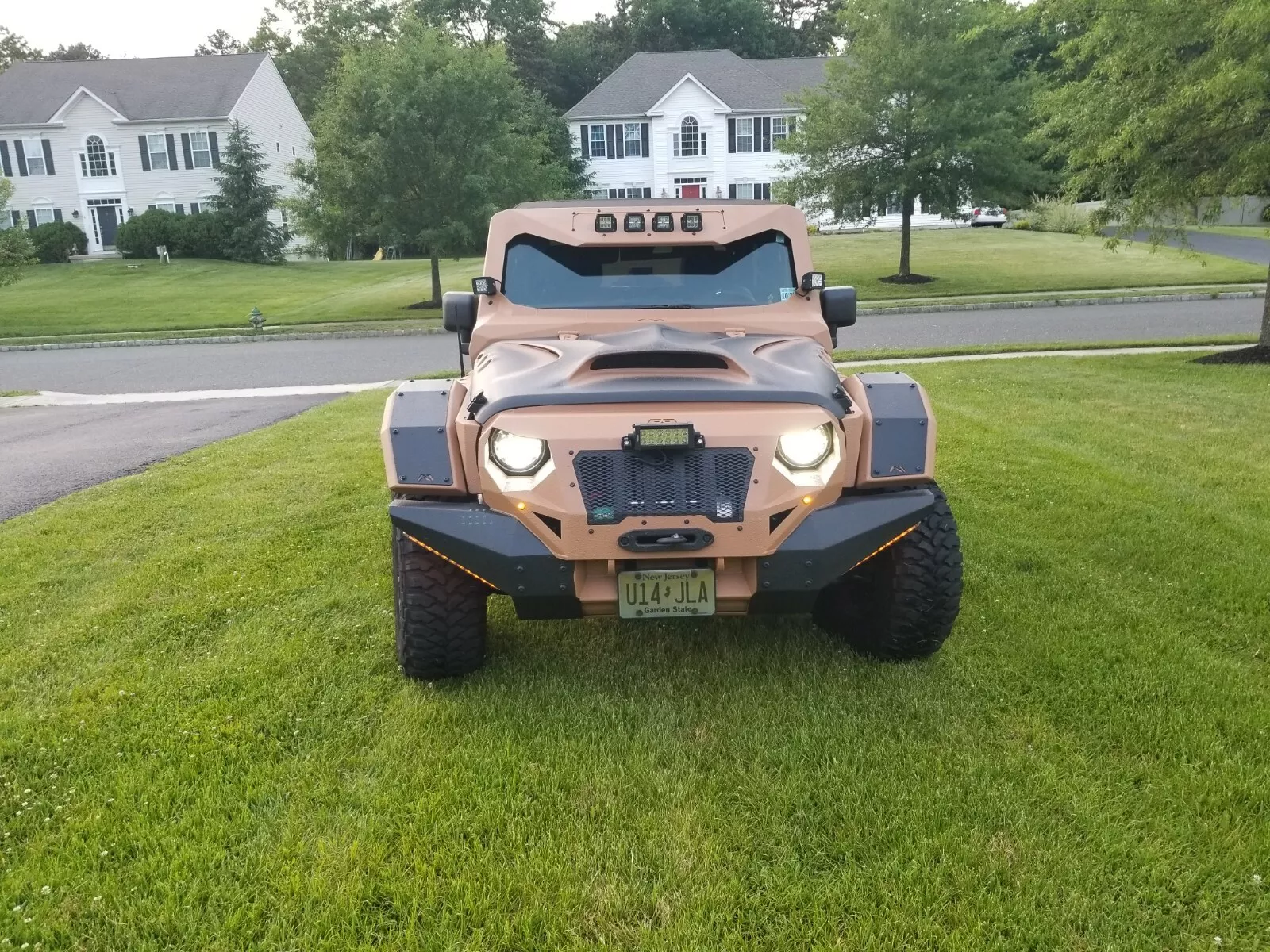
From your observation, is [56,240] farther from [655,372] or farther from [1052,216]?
[655,372]

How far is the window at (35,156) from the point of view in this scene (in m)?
42.2

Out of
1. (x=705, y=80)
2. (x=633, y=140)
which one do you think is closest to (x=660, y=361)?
(x=633, y=140)

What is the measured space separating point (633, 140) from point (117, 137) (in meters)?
23.4

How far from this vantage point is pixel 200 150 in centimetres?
4203

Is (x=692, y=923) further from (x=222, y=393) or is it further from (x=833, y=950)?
(x=222, y=393)

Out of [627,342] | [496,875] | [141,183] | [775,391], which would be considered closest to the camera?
[496,875]

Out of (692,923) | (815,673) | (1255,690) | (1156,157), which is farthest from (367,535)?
(1156,157)

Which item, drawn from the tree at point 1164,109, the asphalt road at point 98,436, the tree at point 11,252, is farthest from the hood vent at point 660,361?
the tree at point 11,252

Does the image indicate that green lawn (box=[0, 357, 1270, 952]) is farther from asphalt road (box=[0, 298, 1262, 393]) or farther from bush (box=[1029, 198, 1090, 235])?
bush (box=[1029, 198, 1090, 235])

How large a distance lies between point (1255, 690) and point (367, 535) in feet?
14.9

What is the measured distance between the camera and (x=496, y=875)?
8.59 feet

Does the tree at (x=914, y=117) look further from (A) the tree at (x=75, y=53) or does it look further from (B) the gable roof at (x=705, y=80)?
(A) the tree at (x=75, y=53)

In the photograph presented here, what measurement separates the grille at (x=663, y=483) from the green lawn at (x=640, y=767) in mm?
833

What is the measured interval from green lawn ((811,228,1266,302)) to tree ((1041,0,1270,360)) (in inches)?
361
